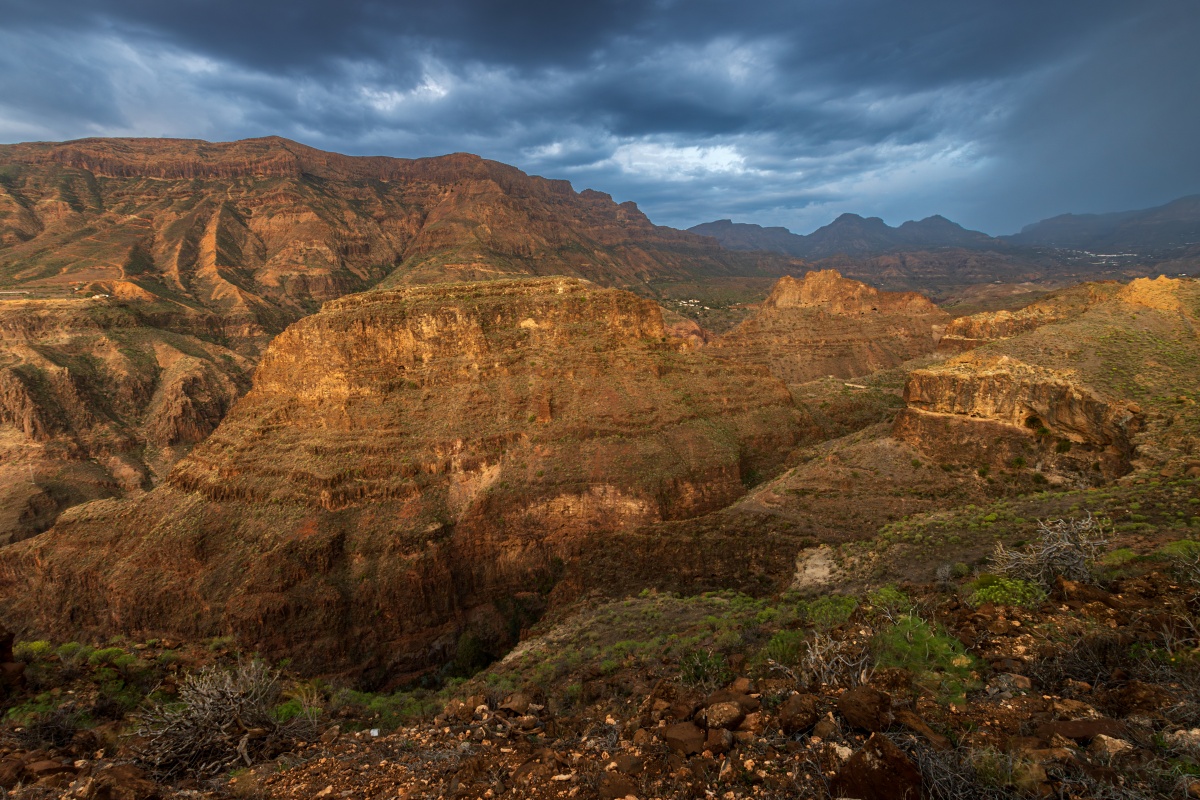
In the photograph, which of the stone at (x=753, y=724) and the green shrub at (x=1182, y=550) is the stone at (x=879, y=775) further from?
the green shrub at (x=1182, y=550)

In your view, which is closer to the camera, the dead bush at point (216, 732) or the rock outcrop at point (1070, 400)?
the dead bush at point (216, 732)

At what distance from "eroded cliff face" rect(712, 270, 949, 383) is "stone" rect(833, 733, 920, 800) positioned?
89717 millimetres

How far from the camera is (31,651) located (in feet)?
42.5

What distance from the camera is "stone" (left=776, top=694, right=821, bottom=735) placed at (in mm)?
7199

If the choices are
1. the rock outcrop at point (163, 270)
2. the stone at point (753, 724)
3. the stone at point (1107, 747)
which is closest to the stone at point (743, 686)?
the stone at point (753, 724)

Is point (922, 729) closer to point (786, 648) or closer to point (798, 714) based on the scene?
point (798, 714)

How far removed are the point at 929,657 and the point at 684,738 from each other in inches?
204

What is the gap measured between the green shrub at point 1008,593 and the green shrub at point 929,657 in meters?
1.79

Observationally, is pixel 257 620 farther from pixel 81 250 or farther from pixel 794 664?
pixel 81 250

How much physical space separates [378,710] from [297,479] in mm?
30369

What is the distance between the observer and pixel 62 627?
119 feet

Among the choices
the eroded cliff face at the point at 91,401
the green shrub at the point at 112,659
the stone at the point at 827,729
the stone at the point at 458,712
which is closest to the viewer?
the stone at the point at 827,729

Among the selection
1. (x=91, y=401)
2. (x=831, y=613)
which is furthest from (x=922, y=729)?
(x=91, y=401)

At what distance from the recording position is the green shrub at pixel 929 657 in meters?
8.03
